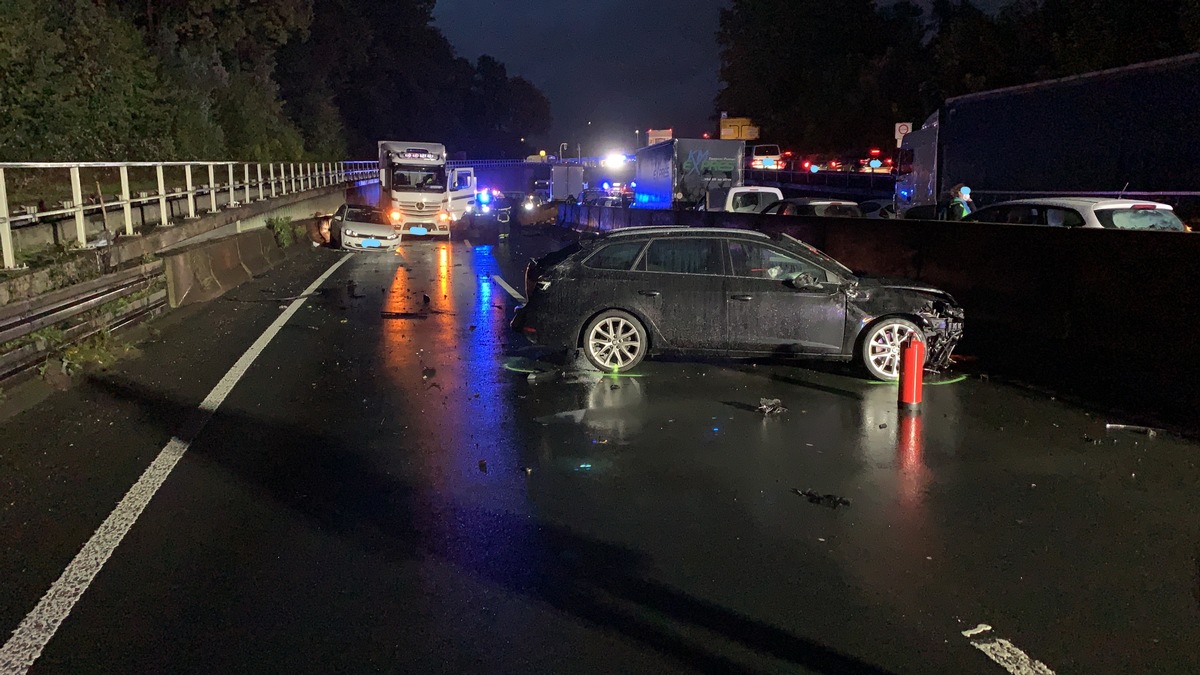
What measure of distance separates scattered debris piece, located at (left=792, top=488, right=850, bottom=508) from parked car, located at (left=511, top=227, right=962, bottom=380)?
370cm

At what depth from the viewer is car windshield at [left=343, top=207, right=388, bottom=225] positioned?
26.5m

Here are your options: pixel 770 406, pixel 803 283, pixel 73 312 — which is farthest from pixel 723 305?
pixel 73 312

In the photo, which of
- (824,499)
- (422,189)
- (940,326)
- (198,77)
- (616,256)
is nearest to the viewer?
(824,499)

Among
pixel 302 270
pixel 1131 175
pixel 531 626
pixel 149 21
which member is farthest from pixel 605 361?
pixel 149 21

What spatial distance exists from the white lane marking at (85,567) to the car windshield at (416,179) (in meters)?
25.9

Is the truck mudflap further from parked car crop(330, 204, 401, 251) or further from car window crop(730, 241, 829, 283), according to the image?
parked car crop(330, 204, 401, 251)

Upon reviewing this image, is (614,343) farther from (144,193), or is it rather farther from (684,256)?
(144,193)

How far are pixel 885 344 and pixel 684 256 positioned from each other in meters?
2.24

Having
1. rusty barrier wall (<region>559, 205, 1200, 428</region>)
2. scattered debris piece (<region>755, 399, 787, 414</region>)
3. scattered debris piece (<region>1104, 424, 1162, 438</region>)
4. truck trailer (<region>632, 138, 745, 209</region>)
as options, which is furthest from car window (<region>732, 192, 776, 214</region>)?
scattered debris piece (<region>1104, 424, 1162, 438</region>)

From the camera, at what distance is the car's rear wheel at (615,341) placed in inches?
396

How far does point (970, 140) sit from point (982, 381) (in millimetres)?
13361

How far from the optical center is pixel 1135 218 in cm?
1345

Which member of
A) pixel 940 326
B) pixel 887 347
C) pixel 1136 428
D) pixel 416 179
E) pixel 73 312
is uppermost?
pixel 416 179

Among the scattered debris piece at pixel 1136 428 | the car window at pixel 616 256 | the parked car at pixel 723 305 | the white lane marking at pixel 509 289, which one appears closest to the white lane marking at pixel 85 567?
the parked car at pixel 723 305
